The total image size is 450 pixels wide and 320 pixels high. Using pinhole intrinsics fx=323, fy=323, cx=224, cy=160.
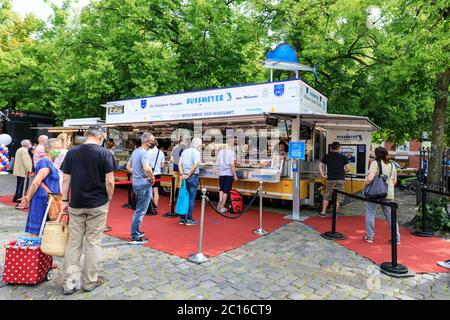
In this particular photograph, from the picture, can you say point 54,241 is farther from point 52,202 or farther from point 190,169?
point 190,169

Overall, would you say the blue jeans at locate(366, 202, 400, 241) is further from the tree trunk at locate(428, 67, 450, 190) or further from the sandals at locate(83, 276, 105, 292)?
the sandals at locate(83, 276, 105, 292)

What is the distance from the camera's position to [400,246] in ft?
19.0

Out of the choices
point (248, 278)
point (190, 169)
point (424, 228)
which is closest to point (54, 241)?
point (248, 278)

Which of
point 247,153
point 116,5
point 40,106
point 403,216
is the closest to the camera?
point 403,216

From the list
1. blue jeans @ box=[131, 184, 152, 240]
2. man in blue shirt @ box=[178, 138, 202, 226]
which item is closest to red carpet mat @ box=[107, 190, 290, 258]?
blue jeans @ box=[131, 184, 152, 240]

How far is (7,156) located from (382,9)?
18.1 meters

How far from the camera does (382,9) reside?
8.05 metres

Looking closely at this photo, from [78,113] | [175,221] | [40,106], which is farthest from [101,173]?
[40,106]

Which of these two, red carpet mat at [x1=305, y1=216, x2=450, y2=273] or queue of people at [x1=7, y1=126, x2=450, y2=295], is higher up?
queue of people at [x1=7, y1=126, x2=450, y2=295]

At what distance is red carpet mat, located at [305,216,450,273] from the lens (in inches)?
196

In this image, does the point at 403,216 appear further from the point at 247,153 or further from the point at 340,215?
the point at 247,153

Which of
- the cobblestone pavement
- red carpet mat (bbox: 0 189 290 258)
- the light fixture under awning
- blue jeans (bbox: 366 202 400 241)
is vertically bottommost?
the cobblestone pavement

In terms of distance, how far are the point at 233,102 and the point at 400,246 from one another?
5.19 metres

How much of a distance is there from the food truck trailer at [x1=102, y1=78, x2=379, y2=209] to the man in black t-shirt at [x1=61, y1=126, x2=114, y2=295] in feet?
15.2
